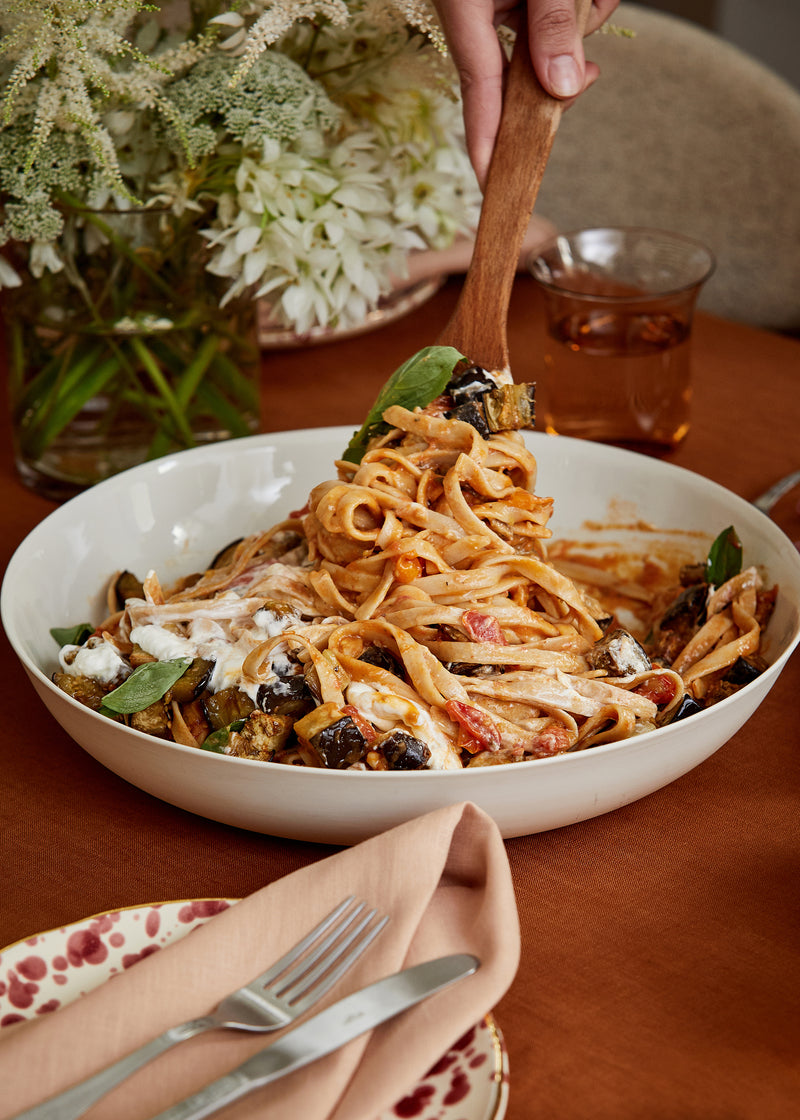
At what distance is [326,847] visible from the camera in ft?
4.25

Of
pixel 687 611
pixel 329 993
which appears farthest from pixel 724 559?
pixel 329 993

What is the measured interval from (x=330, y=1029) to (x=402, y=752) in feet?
1.20

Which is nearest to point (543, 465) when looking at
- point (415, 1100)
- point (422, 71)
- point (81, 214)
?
point (422, 71)

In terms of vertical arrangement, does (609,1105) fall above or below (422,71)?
below

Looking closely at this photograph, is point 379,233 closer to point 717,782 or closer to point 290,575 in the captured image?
point 290,575

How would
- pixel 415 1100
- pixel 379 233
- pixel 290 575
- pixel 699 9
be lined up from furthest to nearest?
pixel 699 9
pixel 379 233
pixel 290 575
pixel 415 1100

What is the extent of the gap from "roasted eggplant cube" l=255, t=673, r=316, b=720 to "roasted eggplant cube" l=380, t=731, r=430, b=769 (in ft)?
0.41

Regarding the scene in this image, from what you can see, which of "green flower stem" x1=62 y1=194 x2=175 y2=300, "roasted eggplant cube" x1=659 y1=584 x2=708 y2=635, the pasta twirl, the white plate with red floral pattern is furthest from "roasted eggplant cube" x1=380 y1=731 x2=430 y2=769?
"green flower stem" x1=62 y1=194 x2=175 y2=300

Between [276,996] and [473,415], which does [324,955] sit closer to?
[276,996]

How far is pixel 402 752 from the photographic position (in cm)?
123

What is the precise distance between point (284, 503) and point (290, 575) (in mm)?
404

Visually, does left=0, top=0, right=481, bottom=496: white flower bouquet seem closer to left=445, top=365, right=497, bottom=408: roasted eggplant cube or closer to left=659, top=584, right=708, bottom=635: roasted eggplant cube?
left=445, top=365, right=497, bottom=408: roasted eggplant cube

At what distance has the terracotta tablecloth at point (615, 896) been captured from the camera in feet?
3.31

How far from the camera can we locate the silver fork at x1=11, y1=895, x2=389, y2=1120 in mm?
872
